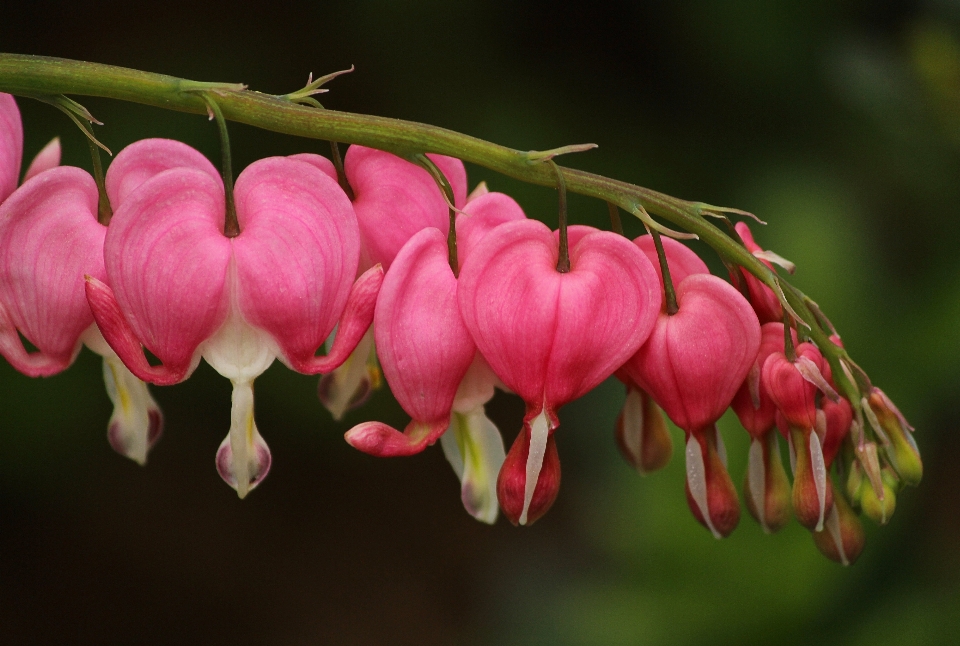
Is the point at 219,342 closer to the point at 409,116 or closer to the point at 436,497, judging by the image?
the point at 409,116

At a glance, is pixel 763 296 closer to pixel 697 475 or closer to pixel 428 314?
pixel 697 475

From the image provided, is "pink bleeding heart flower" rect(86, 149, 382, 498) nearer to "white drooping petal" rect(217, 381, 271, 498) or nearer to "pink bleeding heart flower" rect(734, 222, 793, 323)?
"white drooping petal" rect(217, 381, 271, 498)

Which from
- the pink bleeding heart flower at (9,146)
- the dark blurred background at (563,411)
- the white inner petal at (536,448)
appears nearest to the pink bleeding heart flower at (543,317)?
the white inner petal at (536,448)

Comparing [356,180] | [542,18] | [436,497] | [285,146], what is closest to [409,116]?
[285,146]

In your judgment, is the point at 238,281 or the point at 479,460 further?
the point at 479,460

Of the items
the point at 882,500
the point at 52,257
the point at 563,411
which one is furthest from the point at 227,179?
Answer: the point at 563,411

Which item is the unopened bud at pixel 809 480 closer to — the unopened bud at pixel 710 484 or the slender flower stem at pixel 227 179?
the unopened bud at pixel 710 484

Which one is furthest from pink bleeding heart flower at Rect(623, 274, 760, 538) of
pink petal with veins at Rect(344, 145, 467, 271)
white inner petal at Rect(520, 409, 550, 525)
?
pink petal with veins at Rect(344, 145, 467, 271)
